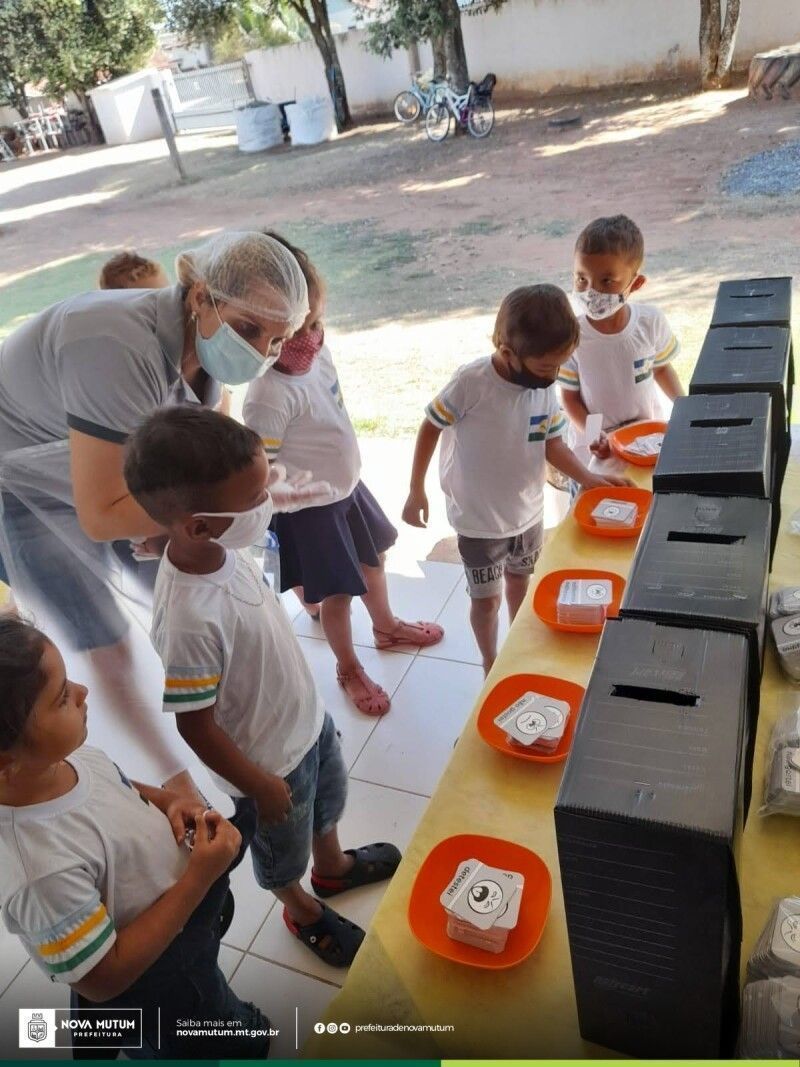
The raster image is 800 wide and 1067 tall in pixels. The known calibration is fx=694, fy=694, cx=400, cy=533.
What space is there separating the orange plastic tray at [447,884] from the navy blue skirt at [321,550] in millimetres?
863

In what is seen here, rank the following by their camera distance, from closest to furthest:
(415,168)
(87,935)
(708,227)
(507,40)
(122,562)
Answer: (87,935), (122,562), (708,227), (507,40), (415,168)

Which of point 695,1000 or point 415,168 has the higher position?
point 415,168

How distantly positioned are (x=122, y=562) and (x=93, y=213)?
2.60 meters

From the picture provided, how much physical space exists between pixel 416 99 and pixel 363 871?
277 centimetres

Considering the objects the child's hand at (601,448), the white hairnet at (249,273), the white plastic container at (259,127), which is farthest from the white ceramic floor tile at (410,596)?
the white plastic container at (259,127)

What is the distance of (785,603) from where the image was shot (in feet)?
2.87

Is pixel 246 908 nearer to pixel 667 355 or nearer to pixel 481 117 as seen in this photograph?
pixel 667 355

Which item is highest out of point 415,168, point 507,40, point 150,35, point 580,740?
point 150,35

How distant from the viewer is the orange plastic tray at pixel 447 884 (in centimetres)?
67

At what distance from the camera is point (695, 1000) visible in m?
0.51

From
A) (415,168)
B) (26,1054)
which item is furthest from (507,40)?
(26,1054)

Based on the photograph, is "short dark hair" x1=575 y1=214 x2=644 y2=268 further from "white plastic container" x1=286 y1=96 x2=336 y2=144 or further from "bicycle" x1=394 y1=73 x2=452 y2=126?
"white plastic container" x1=286 y1=96 x2=336 y2=144

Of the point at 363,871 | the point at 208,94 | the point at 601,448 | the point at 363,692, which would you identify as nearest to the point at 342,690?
the point at 363,692

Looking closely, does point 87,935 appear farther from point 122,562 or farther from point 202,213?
point 202,213
